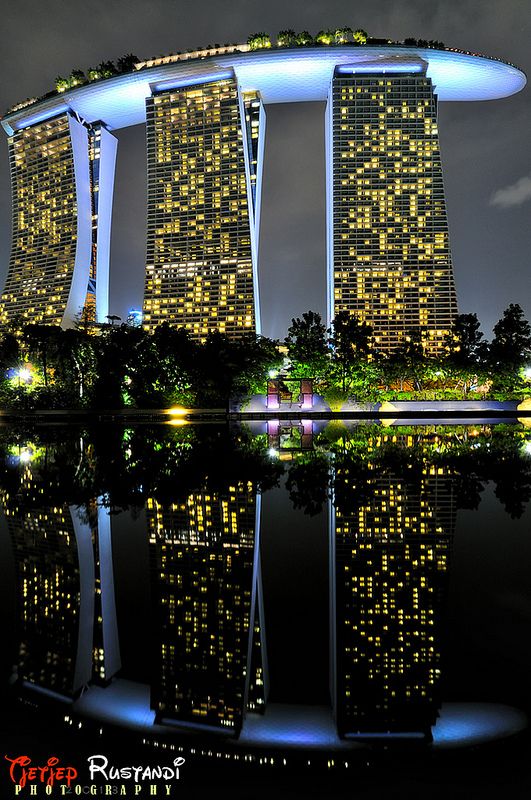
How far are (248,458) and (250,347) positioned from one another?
48.8 meters

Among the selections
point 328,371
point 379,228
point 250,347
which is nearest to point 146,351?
point 250,347

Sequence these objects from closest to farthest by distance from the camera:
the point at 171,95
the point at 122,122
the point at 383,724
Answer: the point at 383,724 < the point at 171,95 < the point at 122,122

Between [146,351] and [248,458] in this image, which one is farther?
[146,351]

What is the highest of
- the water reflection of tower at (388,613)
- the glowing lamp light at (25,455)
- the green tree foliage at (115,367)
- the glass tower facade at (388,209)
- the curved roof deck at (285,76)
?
the curved roof deck at (285,76)

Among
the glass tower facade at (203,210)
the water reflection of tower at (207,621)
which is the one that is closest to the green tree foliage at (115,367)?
the glass tower facade at (203,210)

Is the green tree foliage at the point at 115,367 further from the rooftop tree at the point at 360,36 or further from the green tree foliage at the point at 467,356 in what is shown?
the rooftop tree at the point at 360,36

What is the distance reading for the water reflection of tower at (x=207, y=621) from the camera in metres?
3.17

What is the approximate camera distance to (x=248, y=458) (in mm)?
16266

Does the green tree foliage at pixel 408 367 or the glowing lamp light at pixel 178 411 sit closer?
the glowing lamp light at pixel 178 411

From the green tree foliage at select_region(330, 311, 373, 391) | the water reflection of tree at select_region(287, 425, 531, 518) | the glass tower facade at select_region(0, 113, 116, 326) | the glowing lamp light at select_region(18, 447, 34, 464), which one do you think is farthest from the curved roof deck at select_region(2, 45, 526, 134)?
the water reflection of tree at select_region(287, 425, 531, 518)

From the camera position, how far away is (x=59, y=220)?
113 meters

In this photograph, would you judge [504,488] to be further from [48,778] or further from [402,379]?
[402,379]

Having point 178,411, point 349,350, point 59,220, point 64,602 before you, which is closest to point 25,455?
point 64,602

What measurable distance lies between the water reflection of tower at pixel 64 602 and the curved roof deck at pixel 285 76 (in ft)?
380
